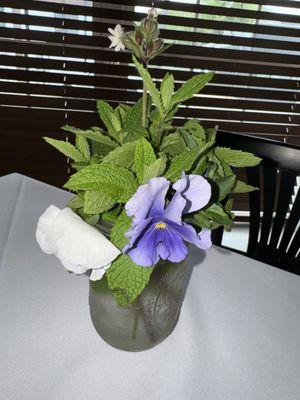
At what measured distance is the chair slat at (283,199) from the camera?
974 mm

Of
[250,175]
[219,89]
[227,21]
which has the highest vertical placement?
[227,21]

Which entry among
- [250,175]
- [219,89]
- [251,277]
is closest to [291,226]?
[250,175]

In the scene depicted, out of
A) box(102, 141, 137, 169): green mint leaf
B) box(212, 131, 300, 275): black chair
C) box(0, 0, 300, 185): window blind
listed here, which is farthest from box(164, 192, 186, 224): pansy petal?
box(0, 0, 300, 185): window blind

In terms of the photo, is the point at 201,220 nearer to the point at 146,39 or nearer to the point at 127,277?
the point at 127,277

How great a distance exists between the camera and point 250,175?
100cm

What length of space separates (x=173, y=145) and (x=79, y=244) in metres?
0.18

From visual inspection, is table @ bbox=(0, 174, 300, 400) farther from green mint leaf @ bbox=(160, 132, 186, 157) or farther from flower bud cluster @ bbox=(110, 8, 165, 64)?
flower bud cluster @ bbox=(110, 8, 165, 64)

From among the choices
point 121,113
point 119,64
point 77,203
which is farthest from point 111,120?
point 119,64

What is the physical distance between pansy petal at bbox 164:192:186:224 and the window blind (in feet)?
4.43

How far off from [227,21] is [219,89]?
28 cm

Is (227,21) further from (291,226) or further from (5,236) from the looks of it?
(5,236)

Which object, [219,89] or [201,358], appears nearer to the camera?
[201,358]

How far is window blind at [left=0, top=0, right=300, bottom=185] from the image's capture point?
152 cm

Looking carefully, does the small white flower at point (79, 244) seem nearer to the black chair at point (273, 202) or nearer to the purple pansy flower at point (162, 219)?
the purple pansy flower at point (162, 219)
